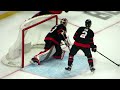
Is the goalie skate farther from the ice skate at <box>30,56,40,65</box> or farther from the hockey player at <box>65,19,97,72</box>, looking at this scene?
the hockey player at <box>65,19,97,72</box>

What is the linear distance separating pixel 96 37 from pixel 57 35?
917mm

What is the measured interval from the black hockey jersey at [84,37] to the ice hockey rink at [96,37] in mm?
367

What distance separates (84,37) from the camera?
4.36 metres

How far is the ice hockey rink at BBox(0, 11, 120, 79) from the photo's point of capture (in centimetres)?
461

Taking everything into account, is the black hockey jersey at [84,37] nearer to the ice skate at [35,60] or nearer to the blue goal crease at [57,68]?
the blue goal crease at [57,68]

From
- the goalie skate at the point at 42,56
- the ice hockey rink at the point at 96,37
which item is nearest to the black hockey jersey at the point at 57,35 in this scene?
the goalie skate at the point at 42,56

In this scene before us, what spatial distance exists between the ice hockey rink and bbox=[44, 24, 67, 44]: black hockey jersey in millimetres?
462

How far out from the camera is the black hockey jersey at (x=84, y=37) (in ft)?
14.3

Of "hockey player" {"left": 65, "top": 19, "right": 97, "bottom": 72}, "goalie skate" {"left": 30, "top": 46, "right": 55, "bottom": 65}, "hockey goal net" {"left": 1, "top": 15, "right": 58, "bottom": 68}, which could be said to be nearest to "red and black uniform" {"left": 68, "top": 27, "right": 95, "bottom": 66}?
"hockey player" {"left": 65, "top": 19, "right": 97, "bottom": 72}

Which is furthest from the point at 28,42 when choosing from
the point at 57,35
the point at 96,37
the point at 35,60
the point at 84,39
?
the point at 96,37

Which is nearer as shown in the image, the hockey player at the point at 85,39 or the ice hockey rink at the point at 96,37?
the hockey player at the point at 85,39

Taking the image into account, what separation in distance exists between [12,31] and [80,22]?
96 centimetres

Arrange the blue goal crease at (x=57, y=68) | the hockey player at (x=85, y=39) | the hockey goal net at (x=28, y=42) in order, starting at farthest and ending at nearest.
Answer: the hockey goal net at (x=28, y=42)
the blue goal crease at (x=57, y=68)
the hockey player at (x=85, y=39)

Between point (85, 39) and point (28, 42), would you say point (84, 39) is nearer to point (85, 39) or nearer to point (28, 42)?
point (85, 39)
